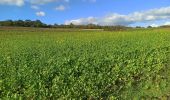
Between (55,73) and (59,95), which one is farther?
(55,73)

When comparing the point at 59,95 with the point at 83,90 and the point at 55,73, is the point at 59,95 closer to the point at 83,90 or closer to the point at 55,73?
the point at 83,90

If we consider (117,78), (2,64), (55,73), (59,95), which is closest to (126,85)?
(117,78)

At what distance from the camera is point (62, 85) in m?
10.9

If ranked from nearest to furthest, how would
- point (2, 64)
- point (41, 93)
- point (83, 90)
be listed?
point (41, 93), point (83, 90), point (2, 64)

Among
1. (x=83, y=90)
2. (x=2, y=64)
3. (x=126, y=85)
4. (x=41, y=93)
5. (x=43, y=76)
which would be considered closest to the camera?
(x=41, y=93)

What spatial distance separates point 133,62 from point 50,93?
6.41 m

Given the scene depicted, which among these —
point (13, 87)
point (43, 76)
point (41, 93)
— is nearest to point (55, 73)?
point (43, 76)

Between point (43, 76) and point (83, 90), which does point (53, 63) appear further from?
point (83, 90)

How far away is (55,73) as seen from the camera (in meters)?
12.6

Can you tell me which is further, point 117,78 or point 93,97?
point 117,78

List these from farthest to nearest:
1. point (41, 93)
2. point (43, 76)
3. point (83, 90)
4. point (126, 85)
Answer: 1. point (126, 85)
2. point (43, 76)
3. point (83, 90)
4. point (41, 93)

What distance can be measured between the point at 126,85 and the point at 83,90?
2822 millimetres

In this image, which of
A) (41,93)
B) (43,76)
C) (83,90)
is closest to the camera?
(41,93)

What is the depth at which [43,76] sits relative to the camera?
11992 millimetres
